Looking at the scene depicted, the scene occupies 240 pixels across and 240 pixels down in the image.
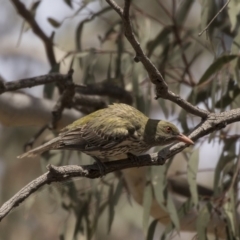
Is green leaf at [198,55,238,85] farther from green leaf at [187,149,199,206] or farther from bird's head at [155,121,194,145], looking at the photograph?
bird's head at [155,121,194,145]

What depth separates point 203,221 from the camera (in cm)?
383

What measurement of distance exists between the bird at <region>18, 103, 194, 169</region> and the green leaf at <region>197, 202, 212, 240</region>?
0.60 meters

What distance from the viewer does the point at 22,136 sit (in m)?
7.19

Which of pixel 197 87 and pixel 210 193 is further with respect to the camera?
pixel 210 193

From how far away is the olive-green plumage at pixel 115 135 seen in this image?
3.28 meters

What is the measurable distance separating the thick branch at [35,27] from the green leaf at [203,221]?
1.66 metres

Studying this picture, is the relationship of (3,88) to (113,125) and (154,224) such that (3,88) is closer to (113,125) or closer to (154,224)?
(113,125)

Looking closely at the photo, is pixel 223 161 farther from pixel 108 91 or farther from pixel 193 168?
Answer: pixel 108 91

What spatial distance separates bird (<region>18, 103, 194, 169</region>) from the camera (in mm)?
3277

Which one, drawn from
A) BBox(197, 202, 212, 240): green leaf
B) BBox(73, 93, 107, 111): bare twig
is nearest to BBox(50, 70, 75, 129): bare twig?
BBox(73, 93, 107, 111): bare twig

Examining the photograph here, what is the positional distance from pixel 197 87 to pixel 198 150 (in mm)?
406

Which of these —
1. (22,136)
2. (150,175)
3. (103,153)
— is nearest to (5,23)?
(22,136)

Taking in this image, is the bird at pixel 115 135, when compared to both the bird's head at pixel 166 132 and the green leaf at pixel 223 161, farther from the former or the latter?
the green leaf at pixel 223 161

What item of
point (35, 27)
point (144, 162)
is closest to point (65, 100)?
point (35, 27)
